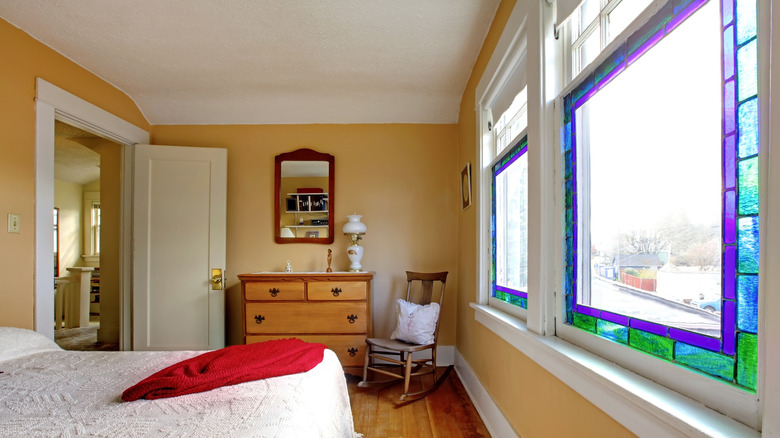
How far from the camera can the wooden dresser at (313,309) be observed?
3.10 metres

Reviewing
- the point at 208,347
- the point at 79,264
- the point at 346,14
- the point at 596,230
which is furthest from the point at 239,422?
the point at 79,264

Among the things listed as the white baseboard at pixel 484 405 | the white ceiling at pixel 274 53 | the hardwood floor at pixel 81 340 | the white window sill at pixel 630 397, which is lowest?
the hardwood floor at pixel 81 340

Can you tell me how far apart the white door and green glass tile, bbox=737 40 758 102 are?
11.4ft

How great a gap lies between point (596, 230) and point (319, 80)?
2.48m

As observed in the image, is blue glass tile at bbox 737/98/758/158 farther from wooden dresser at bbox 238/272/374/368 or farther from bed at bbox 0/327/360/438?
wooden dresser at bbox 238/272/374/368

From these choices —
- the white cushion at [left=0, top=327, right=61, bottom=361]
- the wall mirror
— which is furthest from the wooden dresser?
the white cushion at [left=0, top=327, right=61, bottom=361]

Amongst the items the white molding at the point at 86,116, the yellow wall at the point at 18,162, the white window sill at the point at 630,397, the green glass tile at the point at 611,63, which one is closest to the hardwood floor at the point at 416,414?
the white window sill at the point at 630,397

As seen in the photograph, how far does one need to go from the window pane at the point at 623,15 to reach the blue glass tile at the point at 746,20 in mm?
328

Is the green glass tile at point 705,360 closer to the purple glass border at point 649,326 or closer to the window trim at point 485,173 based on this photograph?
the purple glass border at point 649,326

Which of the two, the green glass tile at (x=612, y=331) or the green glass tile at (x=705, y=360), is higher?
the green glass tile at (x=705, y=360)

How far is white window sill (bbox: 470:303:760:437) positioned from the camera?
0.74m

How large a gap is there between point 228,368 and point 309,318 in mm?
1690

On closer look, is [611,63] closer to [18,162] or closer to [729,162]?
[729,162]

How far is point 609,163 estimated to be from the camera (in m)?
1.23
